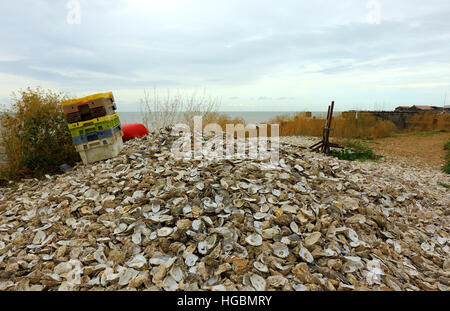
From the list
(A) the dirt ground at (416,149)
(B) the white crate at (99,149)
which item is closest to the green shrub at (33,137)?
(B) the white crate at (99,149)

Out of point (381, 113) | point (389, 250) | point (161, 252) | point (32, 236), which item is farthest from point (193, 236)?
point (381, 113)

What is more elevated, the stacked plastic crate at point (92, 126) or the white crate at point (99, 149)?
the stacked plastic crate at point (92, 126)

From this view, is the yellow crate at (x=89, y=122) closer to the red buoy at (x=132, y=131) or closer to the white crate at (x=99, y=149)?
the white crate at (x=99, y=149)

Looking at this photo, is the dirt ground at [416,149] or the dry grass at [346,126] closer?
the dirt ground at [416,149]

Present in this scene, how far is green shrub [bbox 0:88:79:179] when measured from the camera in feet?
14.2

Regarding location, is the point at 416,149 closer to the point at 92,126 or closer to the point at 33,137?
the point at 92,126

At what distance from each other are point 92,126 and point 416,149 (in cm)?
871

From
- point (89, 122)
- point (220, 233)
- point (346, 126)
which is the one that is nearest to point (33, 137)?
point (89, 122)

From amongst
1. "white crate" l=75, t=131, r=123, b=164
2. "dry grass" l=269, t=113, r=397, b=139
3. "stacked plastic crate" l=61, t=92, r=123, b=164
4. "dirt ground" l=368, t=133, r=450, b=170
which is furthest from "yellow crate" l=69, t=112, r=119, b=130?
"dry grass" l=269, t=113, r=397, b=139

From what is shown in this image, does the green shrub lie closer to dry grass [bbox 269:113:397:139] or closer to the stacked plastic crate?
the stacked plastic crate

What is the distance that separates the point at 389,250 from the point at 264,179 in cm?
122

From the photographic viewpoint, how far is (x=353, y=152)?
6930mm

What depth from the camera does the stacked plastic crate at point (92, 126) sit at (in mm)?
3775
